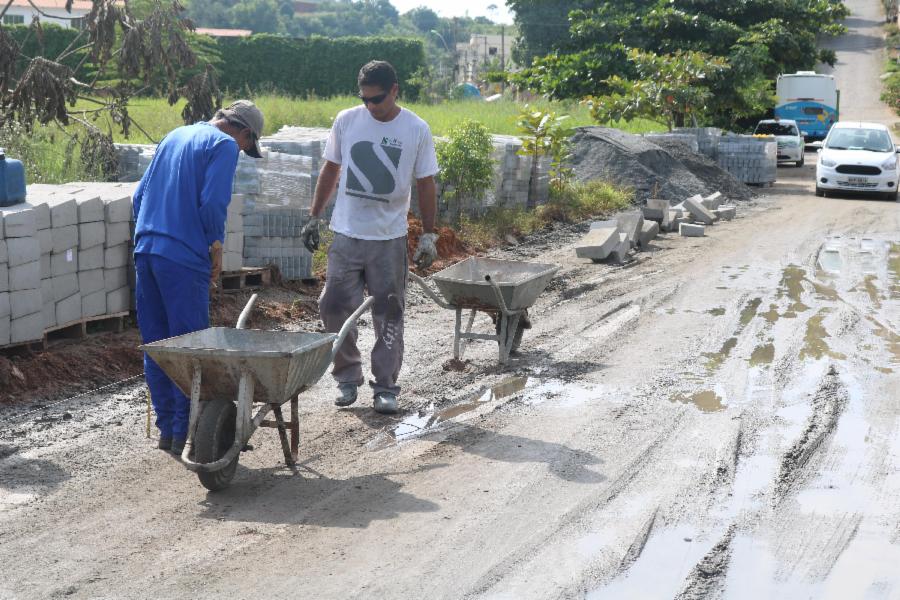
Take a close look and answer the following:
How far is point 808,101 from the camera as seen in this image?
3853 cm

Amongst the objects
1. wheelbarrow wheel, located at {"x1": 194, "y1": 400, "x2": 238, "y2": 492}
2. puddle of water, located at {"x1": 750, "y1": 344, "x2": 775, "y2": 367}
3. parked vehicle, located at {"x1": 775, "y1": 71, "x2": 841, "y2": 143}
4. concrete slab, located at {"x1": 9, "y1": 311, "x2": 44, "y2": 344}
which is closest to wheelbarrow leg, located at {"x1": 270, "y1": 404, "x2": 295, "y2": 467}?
wheelbarrow wheel, located at {"x1": 194, "y1": 400, "x2": 238, "y2": 492}

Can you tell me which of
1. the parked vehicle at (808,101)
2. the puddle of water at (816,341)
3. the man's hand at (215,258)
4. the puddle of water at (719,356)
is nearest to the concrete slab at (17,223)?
the man's hand at (215,258)

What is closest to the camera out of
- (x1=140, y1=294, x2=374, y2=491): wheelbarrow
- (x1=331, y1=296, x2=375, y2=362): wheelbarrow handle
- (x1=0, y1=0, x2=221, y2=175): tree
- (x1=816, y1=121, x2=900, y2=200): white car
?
(x1=140, y1=294, x2=374, y2=491): wheelbarrow

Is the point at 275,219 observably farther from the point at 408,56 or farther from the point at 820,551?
the point at 408,56

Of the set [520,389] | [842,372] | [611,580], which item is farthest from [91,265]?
[842,372]

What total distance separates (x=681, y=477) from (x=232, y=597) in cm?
263

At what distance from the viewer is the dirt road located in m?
4.63

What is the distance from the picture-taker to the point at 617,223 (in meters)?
15.0

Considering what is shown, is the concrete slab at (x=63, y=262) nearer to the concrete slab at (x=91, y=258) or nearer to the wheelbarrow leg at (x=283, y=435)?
the concrete slab at (x=91, y=258)

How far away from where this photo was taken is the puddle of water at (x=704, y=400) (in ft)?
24.3

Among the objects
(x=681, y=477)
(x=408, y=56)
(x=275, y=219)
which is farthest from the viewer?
(x=408, y=56)

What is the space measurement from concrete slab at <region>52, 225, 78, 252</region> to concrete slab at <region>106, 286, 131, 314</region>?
58cm

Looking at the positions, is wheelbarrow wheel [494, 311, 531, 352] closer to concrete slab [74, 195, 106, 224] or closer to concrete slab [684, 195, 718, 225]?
concrete slab [74, 195, 106, 224]

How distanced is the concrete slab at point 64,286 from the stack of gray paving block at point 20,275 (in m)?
0.28
